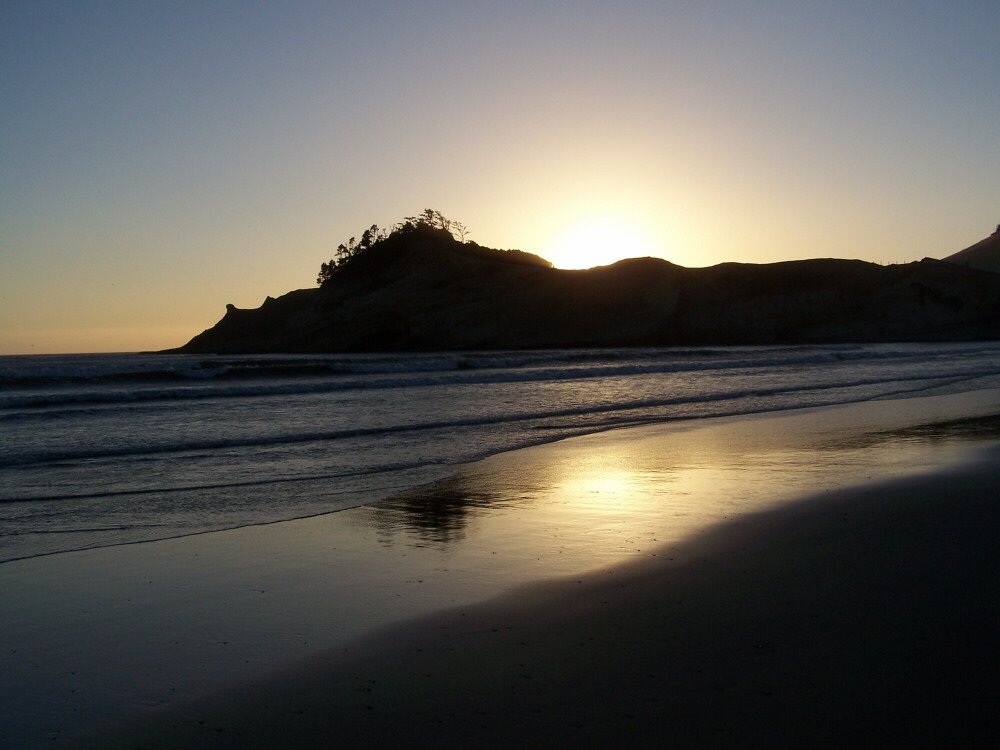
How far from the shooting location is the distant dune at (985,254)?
131125 mm

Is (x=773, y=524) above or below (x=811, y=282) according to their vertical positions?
below

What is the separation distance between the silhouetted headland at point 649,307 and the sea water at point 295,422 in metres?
26.0

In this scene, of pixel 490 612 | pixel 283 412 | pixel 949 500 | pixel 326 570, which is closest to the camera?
pixel 490 612

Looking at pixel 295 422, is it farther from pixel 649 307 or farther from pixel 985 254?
pixel 985 254

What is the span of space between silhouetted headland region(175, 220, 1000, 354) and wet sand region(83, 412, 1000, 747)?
55498 mm

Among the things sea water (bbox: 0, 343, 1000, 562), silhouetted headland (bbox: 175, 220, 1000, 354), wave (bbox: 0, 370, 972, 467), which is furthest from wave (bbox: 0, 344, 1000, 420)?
silhouetted headland (bbox: 175, 220, 1000, 354)

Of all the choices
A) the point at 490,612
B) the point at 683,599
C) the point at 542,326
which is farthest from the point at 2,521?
the point at 542,326

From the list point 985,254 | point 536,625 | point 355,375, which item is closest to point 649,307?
point 355,375

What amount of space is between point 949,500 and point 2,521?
9.39m

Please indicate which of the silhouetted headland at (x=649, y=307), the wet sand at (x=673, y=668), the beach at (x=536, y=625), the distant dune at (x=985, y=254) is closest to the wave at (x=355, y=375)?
the beach at (x=536, y=625)

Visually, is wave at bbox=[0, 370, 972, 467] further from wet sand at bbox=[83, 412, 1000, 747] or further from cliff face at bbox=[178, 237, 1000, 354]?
cliff face at bbox=[178, 237, 1000, 354]

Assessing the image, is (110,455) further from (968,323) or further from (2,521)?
(968,323)

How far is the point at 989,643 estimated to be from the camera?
180 inches

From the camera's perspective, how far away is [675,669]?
14.6 feet
